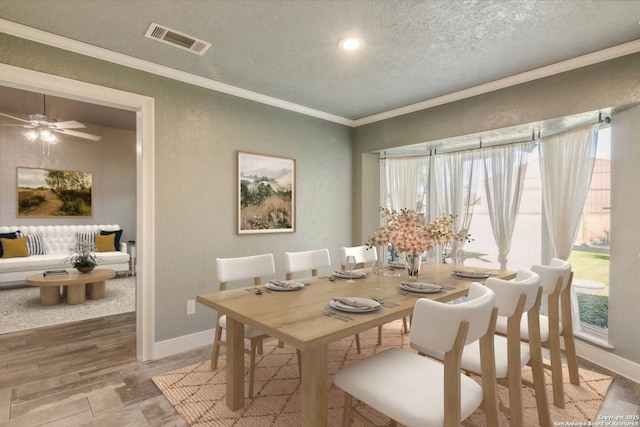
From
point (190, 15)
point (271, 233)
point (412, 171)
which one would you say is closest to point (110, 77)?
point (190, 15)

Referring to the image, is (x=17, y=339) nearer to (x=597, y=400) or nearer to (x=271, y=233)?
(x=271, y=233)

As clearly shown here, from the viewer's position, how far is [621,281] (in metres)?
2.61

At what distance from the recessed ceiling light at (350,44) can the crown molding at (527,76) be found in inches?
55.9

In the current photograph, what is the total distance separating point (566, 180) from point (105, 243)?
23.1ft

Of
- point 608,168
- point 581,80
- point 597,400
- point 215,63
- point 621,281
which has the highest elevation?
point 215,63

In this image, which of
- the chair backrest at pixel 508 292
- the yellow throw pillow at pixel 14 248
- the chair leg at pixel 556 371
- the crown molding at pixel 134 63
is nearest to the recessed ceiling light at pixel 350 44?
the crown molding at pixel 134 63

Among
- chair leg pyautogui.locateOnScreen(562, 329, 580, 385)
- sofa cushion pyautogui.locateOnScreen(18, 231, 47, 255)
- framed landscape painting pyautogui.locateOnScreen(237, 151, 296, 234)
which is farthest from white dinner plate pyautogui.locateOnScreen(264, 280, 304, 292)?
sofa cushion pyautogui.locateOnScreen(18, 231, 47, 255)

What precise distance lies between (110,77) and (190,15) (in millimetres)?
1015

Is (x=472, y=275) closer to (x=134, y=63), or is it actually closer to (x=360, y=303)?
(x=360, y=303)

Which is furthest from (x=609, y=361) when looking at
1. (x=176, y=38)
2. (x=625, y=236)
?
(x=176, y=38)

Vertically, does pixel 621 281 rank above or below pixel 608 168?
below

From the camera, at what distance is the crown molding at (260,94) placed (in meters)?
2.33

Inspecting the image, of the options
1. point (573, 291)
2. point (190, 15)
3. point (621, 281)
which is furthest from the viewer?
point (573, 291)

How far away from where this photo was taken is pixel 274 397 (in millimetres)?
2232
